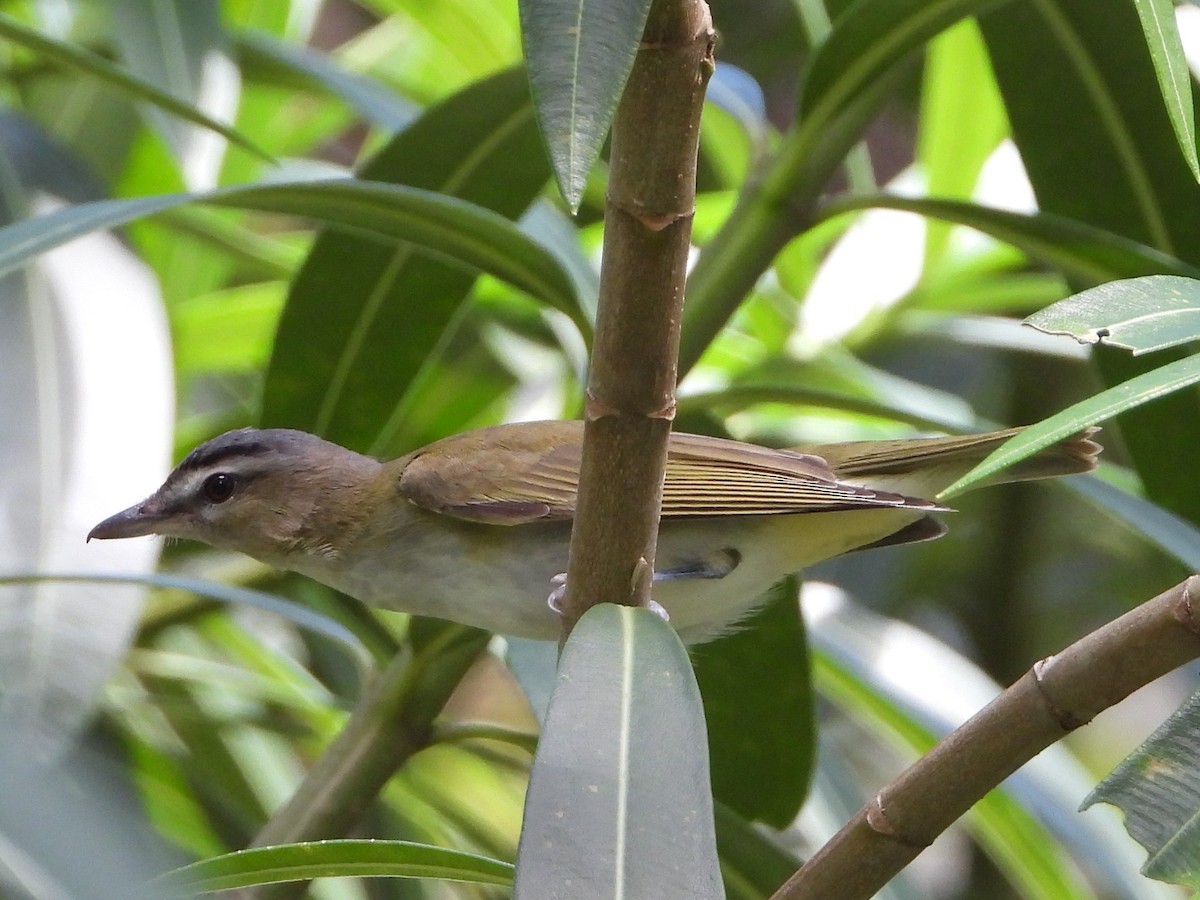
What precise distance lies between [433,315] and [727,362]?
3.04 feet

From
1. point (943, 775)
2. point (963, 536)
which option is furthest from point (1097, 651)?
point (963, 536)

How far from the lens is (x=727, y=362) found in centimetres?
267

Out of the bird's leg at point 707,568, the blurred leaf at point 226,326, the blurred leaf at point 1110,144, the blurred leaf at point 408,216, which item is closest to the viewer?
the blurred leaf at point 408,216

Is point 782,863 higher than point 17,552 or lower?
lower

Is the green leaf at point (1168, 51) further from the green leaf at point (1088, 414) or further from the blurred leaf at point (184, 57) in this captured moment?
the blurred leaf at point (184, 57)

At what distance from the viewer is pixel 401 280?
1843mm

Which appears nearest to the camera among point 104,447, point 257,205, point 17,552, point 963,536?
point 257,205

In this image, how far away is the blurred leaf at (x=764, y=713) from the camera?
5.74ft

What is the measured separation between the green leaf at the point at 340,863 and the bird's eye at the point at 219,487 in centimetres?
Result: 86

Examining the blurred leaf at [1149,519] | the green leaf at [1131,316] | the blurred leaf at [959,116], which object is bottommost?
the blurred leaf at [1149,519]

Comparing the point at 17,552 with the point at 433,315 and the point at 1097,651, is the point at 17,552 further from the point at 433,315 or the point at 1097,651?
the point at 1097,651

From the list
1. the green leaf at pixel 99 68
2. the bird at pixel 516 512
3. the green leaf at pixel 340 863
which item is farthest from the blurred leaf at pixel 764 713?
the green leaf at pixel 99 68

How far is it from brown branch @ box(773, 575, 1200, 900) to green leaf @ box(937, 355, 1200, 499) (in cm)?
12

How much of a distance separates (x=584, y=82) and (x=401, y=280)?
1.10m
